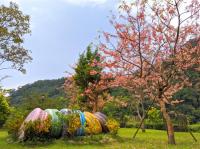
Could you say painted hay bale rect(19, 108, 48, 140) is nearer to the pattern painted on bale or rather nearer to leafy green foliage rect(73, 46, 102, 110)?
the pattern painted on bale

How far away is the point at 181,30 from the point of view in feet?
77.9

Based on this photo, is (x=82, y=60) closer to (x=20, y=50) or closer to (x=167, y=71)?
(x=20, y=50)

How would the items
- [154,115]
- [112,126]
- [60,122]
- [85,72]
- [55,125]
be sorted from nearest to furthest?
[55,125], [60,122], [112,126], [85,72], [154,115]

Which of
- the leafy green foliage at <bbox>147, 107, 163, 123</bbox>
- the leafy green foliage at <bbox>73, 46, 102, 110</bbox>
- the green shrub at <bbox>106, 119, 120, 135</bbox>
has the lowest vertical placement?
the green shrub at <bbox>106, 119, 120, 135</bbox>

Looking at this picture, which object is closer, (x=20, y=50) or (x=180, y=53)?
(x=180, y=53)

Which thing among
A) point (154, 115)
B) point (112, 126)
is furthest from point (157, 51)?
point (154, 115)

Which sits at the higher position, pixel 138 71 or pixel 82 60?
pixel 82 60

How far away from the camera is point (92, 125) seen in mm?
24906

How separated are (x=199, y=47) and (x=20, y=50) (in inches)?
513

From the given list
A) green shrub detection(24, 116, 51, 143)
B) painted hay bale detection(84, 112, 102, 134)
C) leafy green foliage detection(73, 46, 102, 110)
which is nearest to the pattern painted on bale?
painted hay bale detection(84, 112, 102, 134)

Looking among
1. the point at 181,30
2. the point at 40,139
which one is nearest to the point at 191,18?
the point at 181,30

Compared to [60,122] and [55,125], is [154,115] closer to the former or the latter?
[60,122]

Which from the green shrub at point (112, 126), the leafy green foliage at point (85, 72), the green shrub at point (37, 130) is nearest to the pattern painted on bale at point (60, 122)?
the green shrub at point (37, 130)

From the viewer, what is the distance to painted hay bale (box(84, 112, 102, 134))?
24234mm
